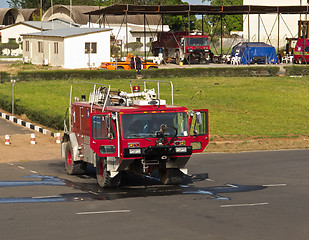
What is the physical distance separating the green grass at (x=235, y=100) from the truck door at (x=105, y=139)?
11.3 m

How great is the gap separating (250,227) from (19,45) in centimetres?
8807

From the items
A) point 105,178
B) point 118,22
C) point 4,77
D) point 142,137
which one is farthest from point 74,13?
point 142,137

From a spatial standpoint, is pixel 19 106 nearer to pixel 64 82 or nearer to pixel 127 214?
pixel 64 82

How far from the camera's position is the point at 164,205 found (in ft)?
54.4

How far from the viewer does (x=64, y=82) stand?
1983 inches

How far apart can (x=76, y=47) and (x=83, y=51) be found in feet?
2.76

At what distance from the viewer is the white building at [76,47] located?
208ft

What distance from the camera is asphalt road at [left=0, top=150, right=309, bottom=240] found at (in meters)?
13.8

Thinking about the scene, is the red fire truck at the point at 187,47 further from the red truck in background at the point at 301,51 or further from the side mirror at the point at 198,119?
the side mirror at the point at 198,119

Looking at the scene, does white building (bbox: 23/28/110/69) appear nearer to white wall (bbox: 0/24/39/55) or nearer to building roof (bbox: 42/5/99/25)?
white wall (bbox: 0/24/39/55)

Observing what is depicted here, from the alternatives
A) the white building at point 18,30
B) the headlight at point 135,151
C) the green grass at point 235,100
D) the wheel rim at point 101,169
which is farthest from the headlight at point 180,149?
the white building at point 18,30

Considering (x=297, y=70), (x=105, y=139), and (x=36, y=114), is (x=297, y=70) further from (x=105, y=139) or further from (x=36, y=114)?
(x=105, y=139)

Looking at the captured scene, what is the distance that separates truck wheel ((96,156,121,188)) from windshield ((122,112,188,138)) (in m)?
1.36

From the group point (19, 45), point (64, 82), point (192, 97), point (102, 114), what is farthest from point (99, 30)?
point (102, 114)
